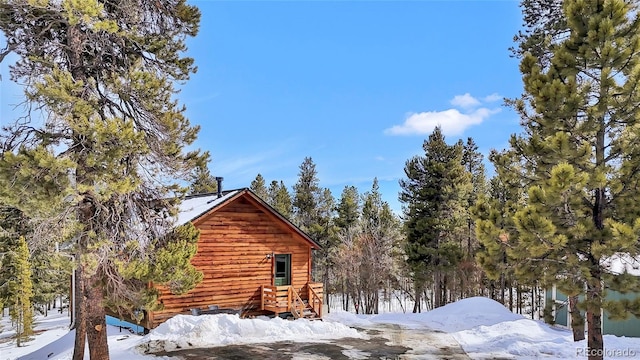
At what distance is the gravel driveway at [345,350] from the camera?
37.2 feet

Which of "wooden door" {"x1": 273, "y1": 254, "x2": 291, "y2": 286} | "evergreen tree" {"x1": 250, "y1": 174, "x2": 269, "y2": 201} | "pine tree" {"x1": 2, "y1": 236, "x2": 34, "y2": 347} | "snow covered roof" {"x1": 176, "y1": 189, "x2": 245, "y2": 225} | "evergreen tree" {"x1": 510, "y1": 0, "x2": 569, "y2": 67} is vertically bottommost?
"pine tree" {"x1": 2, "y1": 236, "x2": 34, "y2": 347}

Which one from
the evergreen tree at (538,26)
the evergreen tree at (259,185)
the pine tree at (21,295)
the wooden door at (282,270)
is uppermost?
the evergreen tree at (538,26)

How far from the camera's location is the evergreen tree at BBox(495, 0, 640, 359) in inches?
313

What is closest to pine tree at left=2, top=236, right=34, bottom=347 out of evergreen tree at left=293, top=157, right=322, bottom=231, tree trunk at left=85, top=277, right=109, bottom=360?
evergreen tree at left=293, top=157, right=322, bottom=231

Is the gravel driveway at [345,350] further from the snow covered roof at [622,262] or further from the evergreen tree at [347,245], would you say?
the evergreen tree at [347,245]

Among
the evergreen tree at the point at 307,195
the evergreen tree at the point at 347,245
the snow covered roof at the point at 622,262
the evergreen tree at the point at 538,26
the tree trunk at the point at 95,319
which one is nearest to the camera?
the snow covered roof at the point at 622,262

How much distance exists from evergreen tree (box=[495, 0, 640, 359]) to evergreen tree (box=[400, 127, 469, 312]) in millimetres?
16179

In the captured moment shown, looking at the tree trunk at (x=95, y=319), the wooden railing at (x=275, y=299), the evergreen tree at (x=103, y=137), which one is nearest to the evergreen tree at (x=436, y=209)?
the wooden railing at (x=275, y=299)

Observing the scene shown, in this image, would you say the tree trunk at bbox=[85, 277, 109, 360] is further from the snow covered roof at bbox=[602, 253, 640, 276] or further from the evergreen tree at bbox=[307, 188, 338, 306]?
the evergreen tree at bbox=[307, 188, 338, 306]

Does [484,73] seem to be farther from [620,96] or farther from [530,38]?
[620,96]

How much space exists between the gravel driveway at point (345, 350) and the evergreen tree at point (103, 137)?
3374 millimetres

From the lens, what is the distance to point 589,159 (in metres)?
8.55

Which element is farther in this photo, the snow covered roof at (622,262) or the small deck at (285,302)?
the small deck at (285,302)

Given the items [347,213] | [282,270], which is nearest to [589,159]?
[282,270]
